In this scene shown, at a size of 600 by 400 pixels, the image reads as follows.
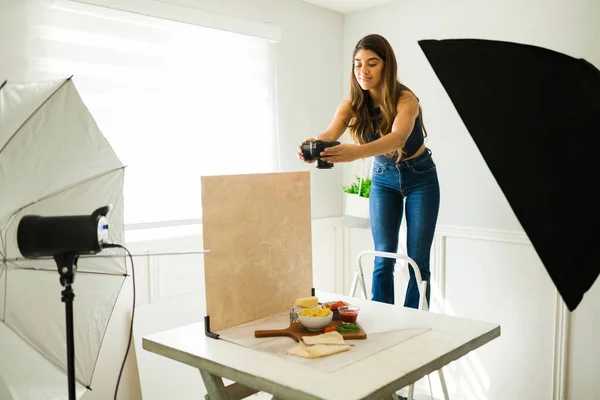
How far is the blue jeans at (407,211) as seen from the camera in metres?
2.31

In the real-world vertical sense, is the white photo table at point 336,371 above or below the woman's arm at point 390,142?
below

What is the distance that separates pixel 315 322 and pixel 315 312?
0.04 metres

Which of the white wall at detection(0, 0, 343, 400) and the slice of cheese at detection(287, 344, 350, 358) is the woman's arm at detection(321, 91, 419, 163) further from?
the white wall at detection(0, 0, 343, 400)

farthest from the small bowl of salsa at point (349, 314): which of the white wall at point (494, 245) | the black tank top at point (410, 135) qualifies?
the white wall at point (494, 245)

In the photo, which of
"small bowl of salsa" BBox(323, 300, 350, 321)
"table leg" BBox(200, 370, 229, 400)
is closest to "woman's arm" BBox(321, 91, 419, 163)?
"small bowl of salsa" BBox(323, 300, 350, 321)

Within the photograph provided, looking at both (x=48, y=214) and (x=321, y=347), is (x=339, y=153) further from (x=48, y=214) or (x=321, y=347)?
(x=48, y=214)

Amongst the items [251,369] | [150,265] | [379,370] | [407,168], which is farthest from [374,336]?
[150,265]

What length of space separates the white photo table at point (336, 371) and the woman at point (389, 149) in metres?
0.68

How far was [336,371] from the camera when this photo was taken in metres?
1.21

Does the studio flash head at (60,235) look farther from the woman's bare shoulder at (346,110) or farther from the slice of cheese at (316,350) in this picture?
the woman's bare shoulder at (346,110)

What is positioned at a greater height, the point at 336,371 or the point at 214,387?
the point at 336,371

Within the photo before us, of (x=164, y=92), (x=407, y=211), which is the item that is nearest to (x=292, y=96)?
(x=164, y=92)

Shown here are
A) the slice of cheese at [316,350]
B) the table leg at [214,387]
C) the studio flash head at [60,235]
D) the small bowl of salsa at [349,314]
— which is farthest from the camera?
the small bowl of salsa at [349,314]

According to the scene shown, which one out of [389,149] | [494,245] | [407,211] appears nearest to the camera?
[389,149]
